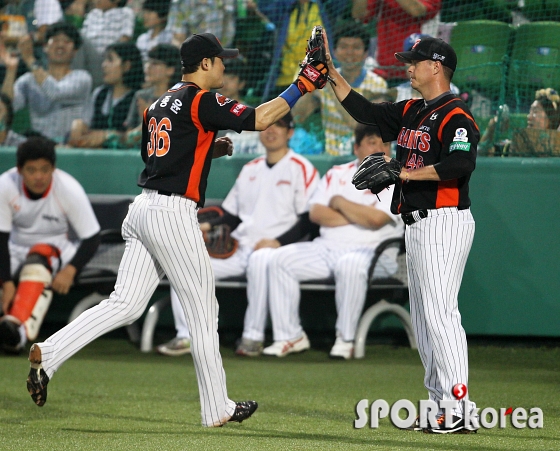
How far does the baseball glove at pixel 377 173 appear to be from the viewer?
4.19 meters

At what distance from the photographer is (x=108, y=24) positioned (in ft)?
30.6

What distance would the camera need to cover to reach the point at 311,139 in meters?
7.94

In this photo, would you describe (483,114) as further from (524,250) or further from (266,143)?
(266,143)

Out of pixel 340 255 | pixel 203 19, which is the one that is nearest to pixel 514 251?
pixel 340 255

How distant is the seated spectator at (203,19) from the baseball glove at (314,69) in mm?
4206

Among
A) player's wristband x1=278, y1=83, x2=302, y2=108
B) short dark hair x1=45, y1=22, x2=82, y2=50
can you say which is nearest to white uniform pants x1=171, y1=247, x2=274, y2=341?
player's wristband x1=278, y1=83, x2=302, y2=108

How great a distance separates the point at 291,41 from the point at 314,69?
4008 mm

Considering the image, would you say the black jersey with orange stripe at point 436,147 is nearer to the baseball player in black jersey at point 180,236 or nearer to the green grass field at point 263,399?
the baseball player in black jersey at point 180,236

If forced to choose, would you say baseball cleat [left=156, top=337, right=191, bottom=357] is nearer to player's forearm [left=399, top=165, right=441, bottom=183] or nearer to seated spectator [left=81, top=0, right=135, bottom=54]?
player's forearm [left=399, top=165, right=441, bottom=183]

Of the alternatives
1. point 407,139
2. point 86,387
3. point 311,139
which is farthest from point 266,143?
point 407,139

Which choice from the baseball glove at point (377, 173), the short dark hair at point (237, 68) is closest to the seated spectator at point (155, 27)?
the short dark hair at point (237, 68)

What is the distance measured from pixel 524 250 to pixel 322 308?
1611 mm

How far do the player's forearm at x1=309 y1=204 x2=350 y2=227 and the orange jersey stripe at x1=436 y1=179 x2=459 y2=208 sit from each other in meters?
2.81

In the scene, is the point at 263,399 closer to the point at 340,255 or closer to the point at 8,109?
the point at 340,255
